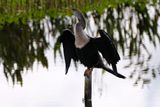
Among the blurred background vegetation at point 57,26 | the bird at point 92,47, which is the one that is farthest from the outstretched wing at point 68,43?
the blurred background vegetation at point 57,26

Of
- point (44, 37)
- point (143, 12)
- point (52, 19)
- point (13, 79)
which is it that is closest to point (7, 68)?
point (13, 79)

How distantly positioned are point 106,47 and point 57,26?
539cm

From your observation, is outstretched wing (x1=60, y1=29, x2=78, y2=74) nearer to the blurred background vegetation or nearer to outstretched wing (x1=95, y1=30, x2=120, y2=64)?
outstretched wing (x1=95, y1=30, x2=120, y2=64)

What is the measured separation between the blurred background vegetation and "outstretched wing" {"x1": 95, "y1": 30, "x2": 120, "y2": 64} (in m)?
2.27

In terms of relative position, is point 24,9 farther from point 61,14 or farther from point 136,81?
point 136,81

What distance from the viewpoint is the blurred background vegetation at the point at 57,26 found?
30.9 feet

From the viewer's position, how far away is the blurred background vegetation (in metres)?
9.42

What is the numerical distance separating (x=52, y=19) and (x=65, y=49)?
5.47 meters

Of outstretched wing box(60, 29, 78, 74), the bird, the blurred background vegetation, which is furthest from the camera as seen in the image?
the blurred background vegetation

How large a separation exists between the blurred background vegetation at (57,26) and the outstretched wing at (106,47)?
227 cm

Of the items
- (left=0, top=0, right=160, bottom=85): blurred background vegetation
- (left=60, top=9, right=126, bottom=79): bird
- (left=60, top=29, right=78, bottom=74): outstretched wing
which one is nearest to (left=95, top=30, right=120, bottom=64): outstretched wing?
(left=60, top=9, right=126, bottom=79): bird

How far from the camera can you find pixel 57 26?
1123cm

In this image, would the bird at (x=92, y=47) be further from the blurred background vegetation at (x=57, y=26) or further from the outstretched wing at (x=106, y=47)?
the blurred background vegetation at (x=57, y=26)

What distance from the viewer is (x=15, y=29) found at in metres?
11.3
